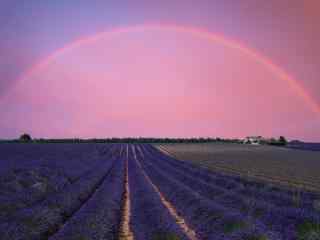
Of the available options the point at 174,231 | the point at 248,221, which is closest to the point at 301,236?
the point at 248,221

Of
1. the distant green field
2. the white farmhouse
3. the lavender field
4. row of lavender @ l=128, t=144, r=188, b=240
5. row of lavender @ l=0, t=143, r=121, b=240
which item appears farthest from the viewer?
the white farmhouse

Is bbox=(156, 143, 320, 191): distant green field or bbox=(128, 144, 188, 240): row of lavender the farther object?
bbox=(156, 143, 320, 191): distant green field

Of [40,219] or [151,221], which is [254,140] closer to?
[151,221]

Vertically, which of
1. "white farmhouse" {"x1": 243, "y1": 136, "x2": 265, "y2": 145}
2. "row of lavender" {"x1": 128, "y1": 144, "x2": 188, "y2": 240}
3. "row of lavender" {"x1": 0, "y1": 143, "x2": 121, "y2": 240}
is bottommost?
"row of lavender" {"x1": 128, "y1": 144, "x2": 188, "y2": 240}

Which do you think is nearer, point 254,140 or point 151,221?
point 151,221

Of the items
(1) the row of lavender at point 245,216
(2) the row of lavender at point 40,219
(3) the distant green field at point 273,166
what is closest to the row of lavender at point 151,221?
(1) the row of lavender at point 245,216

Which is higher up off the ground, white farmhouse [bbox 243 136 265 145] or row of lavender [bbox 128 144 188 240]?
white farmhouse [bbox 243 136 265 145]

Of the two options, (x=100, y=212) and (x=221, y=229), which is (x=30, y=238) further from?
(x=221, y=229)

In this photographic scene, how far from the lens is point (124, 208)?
19984mm


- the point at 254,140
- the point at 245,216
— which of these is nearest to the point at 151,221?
the point at 245,216

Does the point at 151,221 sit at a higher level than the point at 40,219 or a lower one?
lower

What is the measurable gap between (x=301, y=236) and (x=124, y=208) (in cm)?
1027

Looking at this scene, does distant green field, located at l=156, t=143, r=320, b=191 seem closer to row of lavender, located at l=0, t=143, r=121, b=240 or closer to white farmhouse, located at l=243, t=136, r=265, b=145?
row of lavender, located at l=0, t=143, r=121, b=240

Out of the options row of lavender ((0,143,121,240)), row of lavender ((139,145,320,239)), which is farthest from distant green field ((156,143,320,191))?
row of lavender ((0,143,121,240))
